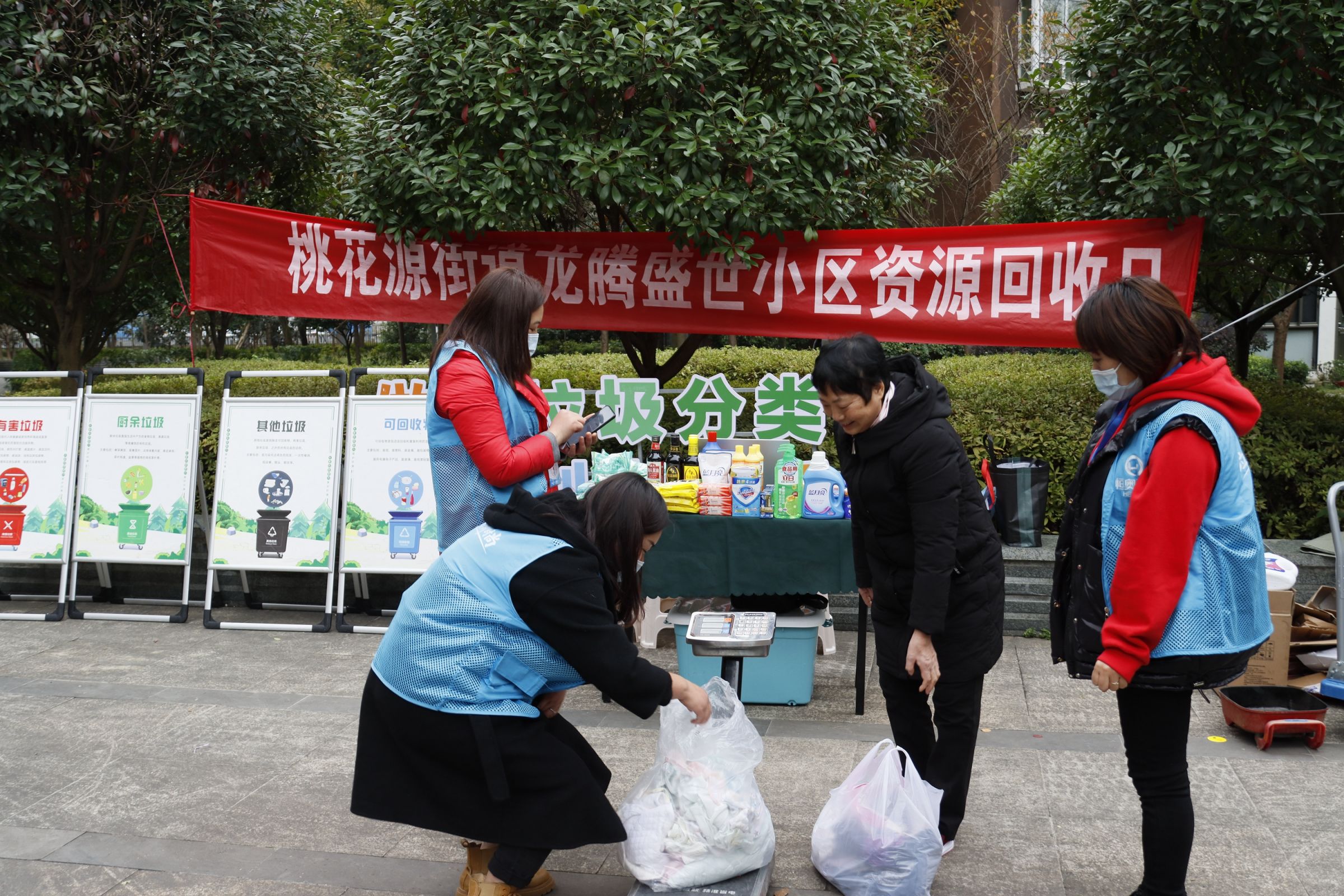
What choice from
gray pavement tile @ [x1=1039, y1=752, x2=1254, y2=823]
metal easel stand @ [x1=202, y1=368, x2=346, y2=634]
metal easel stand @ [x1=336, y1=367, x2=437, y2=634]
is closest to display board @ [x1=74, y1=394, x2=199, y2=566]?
metal easel stand @ [x1=202, y1=368, x2=346, y2=634]

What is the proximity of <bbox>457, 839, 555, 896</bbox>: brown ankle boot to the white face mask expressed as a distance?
2.18 m

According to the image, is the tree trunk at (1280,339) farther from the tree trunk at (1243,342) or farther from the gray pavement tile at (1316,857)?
the gray pavement tile at (1316,857)

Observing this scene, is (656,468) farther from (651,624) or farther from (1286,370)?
(1286,370)

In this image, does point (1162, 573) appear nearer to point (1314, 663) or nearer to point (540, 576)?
point (540, 576)

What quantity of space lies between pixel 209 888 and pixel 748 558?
8.66 feet

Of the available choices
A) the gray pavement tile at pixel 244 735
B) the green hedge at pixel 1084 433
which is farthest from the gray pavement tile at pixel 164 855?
the green hedge at pixel 1084 433

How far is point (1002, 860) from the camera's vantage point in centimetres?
346

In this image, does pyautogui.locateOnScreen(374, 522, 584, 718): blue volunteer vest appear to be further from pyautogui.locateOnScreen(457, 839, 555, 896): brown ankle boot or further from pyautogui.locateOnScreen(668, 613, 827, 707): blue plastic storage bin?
pyautogui.locateOnScreen(668, 613, 827, 707): blue plastic storage bin

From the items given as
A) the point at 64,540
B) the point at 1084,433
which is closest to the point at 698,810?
Answer: the point at 1084,433

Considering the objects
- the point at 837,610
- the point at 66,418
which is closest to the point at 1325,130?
the point at 837,610

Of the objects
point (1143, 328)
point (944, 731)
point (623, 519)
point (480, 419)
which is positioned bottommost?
point (944, 731)

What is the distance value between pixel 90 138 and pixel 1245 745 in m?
7.85

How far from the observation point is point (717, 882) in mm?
3078

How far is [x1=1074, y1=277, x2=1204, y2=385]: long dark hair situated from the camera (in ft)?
8.81
